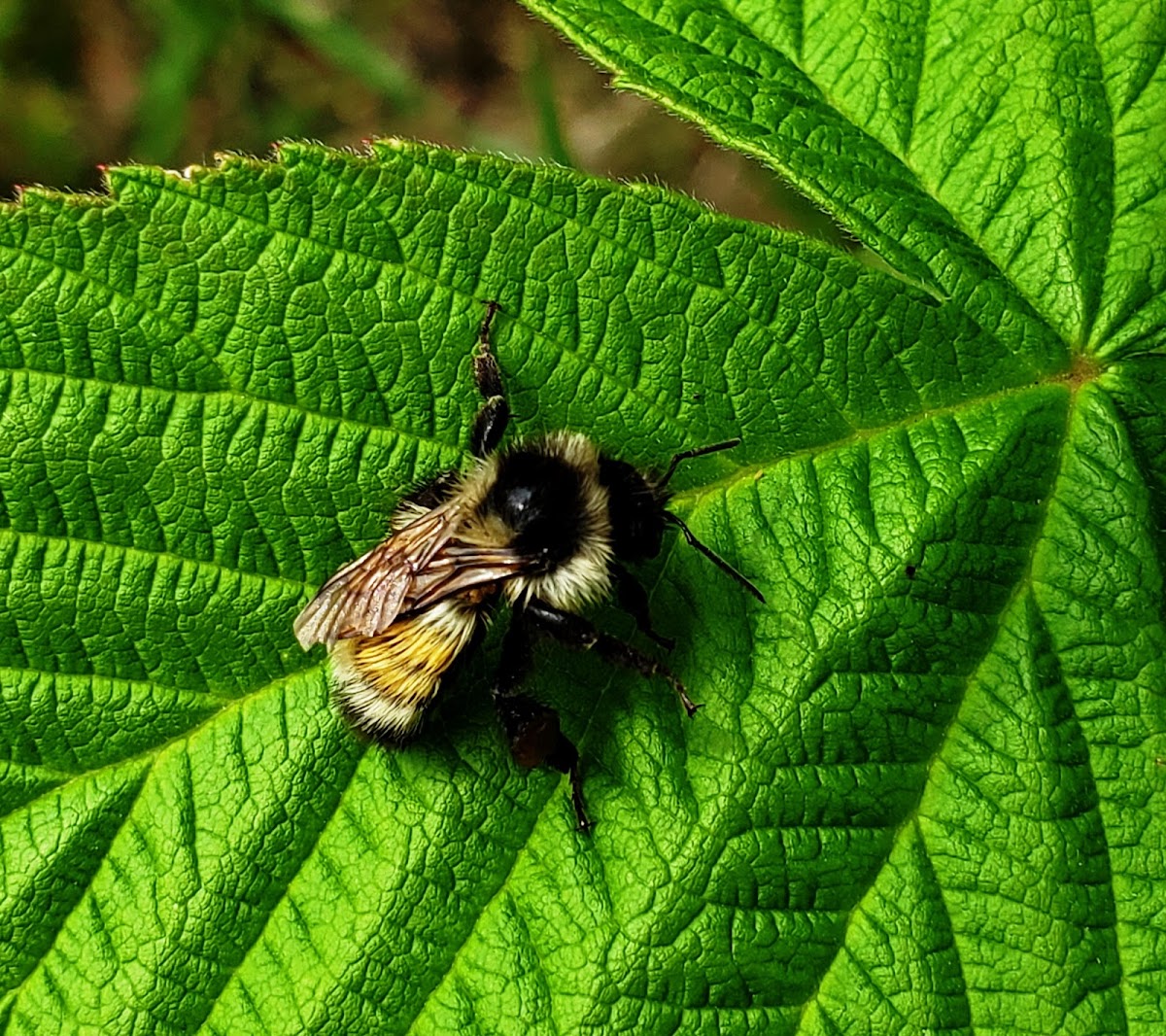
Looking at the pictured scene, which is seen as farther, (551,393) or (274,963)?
(551,393)

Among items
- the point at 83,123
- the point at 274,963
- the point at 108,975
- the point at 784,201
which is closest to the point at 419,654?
the point at 274,963

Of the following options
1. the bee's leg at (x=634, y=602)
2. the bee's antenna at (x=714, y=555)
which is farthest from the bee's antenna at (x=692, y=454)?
the bee's leg at (x=634, y=602)

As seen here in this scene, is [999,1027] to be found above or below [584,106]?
below

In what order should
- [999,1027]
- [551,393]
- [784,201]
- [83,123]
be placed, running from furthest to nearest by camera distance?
1. [83,123]
2. [784,201]
3. [551,393]
4. [999,1027]

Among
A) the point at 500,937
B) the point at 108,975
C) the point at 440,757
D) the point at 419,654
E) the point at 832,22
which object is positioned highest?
the point at 832,22

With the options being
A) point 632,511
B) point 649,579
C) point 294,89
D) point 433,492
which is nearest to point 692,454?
point 632,511

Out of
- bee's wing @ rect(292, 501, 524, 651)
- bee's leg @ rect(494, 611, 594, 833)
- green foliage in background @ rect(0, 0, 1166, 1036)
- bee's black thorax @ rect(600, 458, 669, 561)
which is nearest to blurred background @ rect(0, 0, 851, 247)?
green foliage in background @ rect(0, 0, 1166, 1036)

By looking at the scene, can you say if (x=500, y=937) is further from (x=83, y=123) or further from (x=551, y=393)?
(x=83, y=123)
